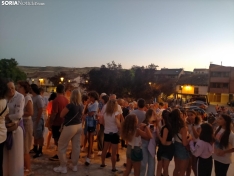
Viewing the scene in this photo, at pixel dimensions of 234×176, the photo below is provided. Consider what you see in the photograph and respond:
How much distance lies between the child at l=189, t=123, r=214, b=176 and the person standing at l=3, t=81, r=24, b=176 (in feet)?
9.58

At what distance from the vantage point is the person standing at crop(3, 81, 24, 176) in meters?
3.20

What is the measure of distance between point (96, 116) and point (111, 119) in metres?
0.89

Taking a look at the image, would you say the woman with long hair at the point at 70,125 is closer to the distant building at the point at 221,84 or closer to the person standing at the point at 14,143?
the person standing at the point at 14,143

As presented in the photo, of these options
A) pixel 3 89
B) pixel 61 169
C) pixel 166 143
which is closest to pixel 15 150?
pixel 3 89

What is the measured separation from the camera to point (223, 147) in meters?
3.48

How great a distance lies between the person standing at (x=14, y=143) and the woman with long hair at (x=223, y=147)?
11.0ft

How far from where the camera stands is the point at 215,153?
141 inches

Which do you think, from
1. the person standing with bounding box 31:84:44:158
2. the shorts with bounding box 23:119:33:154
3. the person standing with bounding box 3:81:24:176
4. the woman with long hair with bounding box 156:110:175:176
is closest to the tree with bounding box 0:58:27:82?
the person standing with bounding box 31:84:44:158

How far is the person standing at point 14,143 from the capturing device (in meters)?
3.20

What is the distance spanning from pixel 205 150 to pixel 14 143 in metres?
3.15

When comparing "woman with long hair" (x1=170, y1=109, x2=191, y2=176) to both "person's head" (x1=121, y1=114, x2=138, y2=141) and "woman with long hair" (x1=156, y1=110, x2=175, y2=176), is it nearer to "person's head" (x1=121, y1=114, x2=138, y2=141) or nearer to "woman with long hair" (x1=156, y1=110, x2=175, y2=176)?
"woman with long hair" (x1=156, y1=110, x2=175, y2=176)

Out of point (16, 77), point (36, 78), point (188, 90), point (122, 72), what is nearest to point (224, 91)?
point (188, 90)

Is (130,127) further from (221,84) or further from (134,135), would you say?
(221,84)

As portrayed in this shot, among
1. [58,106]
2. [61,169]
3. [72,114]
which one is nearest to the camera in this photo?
[72,114]
